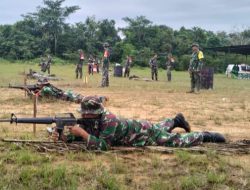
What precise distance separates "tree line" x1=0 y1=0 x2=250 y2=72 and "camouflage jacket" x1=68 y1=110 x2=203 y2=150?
156ft

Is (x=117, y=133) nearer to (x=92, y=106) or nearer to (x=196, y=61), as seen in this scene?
(x=92, y=106)

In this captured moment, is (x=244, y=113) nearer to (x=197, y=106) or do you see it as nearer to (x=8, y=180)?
(x=197, y=106)

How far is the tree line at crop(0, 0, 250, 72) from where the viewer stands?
5731cm

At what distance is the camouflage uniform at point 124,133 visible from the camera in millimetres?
6871

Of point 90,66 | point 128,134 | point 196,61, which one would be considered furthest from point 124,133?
point 90,66

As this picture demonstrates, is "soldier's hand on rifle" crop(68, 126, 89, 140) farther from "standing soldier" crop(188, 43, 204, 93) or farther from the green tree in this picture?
the green tree

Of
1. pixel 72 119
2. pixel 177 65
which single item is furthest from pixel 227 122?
pixel 177 65

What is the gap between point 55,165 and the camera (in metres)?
6.37

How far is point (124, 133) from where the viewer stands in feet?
23.6

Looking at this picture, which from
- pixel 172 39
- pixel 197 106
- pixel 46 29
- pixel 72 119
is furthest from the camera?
pixel 46 29

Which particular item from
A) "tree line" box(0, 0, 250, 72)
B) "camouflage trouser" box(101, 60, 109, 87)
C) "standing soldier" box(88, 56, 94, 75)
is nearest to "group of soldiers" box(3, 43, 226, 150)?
"camouflage trouser" box(101, 60, 109, 87)

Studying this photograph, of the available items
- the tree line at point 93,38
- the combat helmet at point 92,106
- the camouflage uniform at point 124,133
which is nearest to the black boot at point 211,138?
the camouflage uniform at point 124,133

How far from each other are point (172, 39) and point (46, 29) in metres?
15.6

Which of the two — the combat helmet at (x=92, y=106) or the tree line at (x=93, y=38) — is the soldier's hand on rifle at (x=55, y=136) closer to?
the combat helmet at (x=92, y=106)
